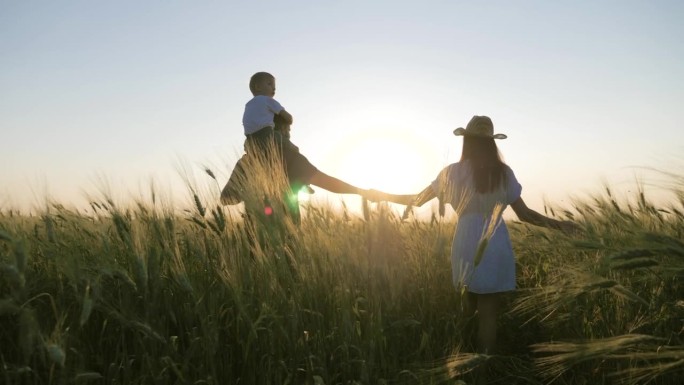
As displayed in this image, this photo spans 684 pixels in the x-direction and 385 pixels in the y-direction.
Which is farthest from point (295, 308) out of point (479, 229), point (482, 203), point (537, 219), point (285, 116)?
point (285, 116)

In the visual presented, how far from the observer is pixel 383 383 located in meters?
1.71

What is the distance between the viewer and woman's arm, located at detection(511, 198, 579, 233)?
2.71 metres

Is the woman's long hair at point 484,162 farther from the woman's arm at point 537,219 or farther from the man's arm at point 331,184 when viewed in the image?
the man's arm at point 331,184

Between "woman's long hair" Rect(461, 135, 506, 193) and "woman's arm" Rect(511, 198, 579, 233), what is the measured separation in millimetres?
212

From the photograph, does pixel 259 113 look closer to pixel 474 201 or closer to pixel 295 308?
pixel 474 201

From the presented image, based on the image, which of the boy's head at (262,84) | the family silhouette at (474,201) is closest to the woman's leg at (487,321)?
the family silhouette at (474,201)

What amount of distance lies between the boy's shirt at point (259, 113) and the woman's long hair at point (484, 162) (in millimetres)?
1618

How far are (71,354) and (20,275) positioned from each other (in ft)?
1.40

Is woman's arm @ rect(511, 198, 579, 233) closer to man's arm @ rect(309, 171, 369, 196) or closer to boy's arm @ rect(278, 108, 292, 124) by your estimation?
man's arm @ rect(309, 171, 369, 196)

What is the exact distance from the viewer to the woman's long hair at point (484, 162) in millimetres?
3014

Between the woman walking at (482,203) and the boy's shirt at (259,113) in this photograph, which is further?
the boy's shirt at (259,113)

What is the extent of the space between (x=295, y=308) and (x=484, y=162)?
5.62 feet

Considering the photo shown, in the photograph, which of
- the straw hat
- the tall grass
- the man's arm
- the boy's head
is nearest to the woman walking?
the straw hat

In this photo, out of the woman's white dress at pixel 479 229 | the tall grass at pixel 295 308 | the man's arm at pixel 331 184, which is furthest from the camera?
the man's arm at pixel 331 184
